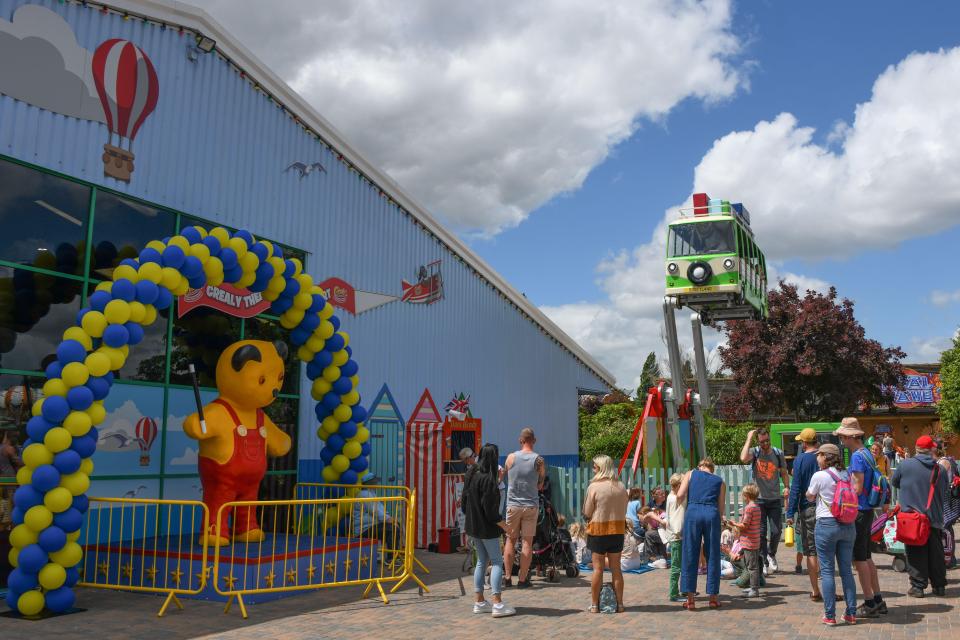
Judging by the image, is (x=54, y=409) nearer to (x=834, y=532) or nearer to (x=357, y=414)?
(x=357, y=414)

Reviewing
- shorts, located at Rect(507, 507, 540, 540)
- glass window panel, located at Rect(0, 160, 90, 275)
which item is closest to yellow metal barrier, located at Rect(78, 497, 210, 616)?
glass window panel, located at Rect(0, 160, 90, 275)

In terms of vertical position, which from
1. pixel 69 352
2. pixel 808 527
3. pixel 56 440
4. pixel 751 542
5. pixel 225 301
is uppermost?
pixel 225 301

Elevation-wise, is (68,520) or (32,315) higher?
(32,315)

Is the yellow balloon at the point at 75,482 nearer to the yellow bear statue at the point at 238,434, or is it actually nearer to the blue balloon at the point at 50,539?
the blue balloon at the point at 50,539

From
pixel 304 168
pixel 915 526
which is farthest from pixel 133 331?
pixel 915 526

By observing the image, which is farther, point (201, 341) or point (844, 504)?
point (201, 341)

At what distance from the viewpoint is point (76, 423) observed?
25.5ft

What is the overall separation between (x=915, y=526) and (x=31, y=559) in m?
9.15

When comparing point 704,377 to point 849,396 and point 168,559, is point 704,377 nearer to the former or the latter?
point 168,559

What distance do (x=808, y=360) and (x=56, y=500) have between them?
93.8ft

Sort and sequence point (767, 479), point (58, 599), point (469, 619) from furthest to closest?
point (767, 479), point (469, 619), point (58, 599)

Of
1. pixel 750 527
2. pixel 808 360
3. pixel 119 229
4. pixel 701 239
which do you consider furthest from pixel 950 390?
pixel 119 229

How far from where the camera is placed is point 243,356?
9984 millimetres

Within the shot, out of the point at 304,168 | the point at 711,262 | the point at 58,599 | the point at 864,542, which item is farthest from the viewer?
the point at 711,262
